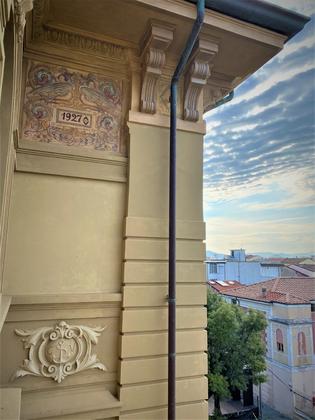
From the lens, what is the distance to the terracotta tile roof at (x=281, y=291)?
18.6 feet

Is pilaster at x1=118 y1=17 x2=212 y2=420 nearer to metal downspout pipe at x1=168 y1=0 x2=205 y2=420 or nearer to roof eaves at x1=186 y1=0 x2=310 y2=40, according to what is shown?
metal downspout pipe at x1=168 y1=0 x2=205 y2=420

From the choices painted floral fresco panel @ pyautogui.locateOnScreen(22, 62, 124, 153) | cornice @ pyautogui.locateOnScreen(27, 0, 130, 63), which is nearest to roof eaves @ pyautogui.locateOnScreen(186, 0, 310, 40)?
cornice @ pyautogui.locateOnScreen(27, 0, 130, 63)

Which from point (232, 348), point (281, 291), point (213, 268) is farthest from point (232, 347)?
point (281, 291)

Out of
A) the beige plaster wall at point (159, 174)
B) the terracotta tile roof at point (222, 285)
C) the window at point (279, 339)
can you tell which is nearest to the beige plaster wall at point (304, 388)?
the window at point (279, 339)

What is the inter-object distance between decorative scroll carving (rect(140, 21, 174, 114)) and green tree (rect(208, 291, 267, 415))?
873 cm

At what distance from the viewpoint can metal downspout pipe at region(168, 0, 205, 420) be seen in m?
2.25

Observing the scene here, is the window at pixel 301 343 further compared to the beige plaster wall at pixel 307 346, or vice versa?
the window at pixel 301 343

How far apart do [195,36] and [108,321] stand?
101 inches

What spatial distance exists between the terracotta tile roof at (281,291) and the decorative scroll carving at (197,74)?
3765 millimetres

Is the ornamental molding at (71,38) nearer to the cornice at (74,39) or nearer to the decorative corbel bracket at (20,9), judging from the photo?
the cornice at (74,39)

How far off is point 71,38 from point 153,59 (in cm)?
78

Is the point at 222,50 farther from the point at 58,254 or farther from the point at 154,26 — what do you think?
the point at 58,254

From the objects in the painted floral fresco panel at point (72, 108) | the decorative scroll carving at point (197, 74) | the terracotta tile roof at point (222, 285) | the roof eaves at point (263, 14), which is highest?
the roof eaves at point (263, 14)

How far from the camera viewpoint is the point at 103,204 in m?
2.52
